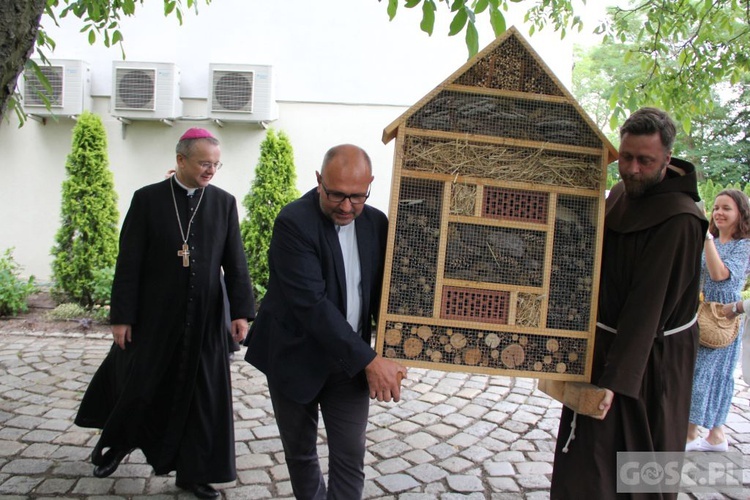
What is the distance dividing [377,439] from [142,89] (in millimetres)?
7174

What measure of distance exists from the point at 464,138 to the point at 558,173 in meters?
0.45

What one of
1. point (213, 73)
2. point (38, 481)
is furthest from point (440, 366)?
point (213, 73)

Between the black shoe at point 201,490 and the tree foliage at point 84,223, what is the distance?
5.47 metres

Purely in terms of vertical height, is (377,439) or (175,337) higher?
(175,337)

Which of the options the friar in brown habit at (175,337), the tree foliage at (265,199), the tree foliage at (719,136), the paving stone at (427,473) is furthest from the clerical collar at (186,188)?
the tree foliage at (719,136)

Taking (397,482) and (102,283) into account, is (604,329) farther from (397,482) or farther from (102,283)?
(102,283)

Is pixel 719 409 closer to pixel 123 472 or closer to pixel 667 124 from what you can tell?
pixel 667 124

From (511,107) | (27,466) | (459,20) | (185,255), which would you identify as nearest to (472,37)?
(459,20)

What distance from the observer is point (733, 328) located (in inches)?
185

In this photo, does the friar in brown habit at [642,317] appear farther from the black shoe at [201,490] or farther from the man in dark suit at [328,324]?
the black shoe at [201,490]

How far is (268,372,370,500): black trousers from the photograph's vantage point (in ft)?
9.29

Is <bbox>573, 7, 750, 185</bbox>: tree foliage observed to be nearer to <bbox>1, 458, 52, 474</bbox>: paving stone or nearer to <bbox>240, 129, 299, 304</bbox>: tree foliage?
<bbox>240, 129, 299, 304</bbox>: tree foliage

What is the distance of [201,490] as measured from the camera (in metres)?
3.66

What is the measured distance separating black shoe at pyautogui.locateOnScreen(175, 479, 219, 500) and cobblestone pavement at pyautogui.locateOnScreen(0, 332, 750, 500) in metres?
0.09
